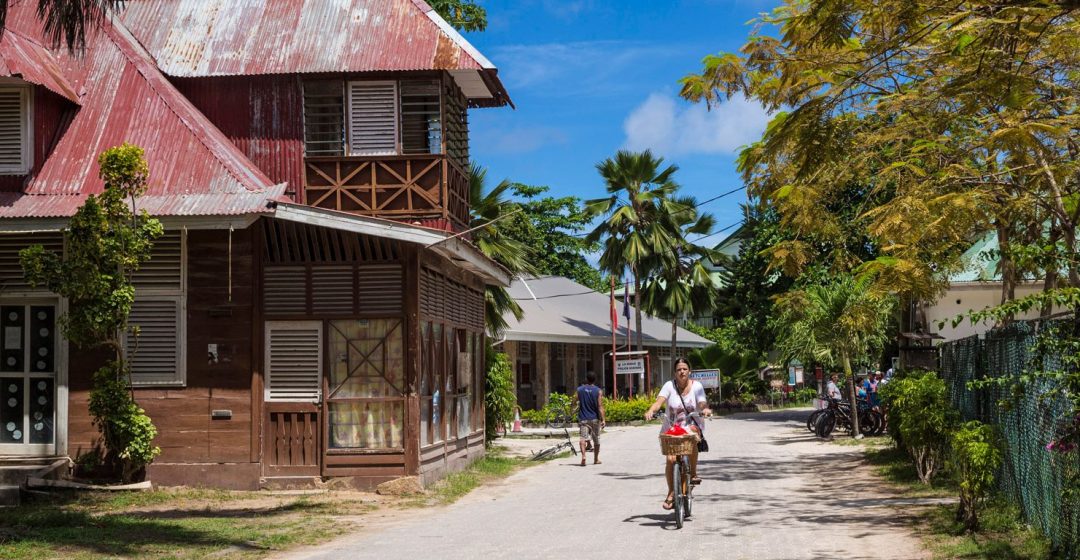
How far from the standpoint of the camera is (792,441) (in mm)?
28547

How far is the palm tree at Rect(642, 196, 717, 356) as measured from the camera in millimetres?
45969

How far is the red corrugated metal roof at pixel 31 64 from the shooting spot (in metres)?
16.0

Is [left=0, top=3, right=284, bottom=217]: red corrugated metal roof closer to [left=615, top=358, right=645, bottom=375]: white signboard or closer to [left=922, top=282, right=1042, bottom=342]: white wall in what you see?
[left=922, top=282, right=1042, bottom=342]: white wall

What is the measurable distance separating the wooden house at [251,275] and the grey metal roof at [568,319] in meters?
17.5

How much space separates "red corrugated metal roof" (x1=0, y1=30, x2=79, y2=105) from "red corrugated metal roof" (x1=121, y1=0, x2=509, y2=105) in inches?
63.7

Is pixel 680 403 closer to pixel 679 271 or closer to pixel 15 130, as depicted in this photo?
pixel 15 130

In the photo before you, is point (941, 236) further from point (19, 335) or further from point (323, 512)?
point (19, 335)

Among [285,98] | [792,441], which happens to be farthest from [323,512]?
[792,441]

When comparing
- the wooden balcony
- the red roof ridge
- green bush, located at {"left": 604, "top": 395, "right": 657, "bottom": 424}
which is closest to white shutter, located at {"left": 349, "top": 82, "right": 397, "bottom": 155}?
the wooden balcony

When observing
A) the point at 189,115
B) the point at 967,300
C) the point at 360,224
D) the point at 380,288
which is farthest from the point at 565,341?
the point at 360,224

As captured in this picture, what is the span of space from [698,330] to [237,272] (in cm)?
5424

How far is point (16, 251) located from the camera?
16453 millimetres

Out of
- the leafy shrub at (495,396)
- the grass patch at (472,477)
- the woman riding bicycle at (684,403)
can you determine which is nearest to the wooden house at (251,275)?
the grass patch at (472,477)

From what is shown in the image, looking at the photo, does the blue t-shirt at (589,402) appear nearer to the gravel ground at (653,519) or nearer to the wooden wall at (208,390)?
the gravel ground at (653,519)
